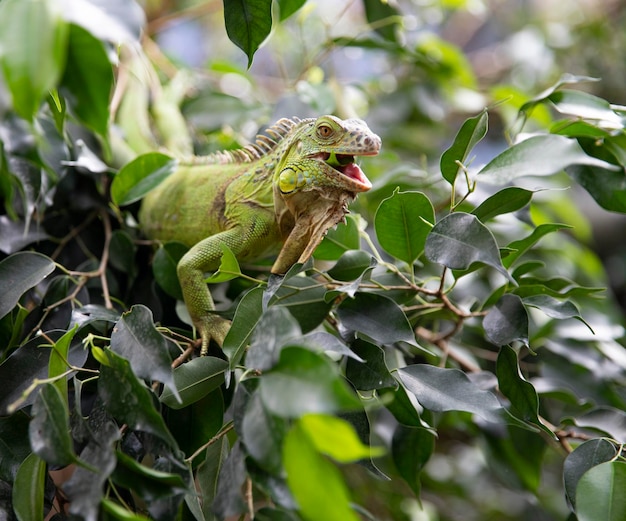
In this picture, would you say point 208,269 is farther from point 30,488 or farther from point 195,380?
point 30,488

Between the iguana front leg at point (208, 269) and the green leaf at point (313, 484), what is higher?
the green leaf at point (313, 484)

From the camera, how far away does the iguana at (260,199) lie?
39.9 inches

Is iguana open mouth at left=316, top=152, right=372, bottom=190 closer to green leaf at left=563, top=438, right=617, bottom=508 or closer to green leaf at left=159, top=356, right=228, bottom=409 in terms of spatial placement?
green leaf at left=159, top=356, right=228, bottom=409

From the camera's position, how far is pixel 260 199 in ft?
3.87

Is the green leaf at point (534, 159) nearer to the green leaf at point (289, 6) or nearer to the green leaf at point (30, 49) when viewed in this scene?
the green leaf at point (289, 6)

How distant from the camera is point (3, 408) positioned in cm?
90

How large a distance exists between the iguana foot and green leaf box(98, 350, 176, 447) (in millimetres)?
261

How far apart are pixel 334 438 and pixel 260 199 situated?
716 millimetres

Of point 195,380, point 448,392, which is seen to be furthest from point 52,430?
point 448,392

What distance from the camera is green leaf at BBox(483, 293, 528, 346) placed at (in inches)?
39.1

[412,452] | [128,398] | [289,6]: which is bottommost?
[412,452]

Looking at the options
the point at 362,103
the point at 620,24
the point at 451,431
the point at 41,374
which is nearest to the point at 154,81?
the point at 362,103

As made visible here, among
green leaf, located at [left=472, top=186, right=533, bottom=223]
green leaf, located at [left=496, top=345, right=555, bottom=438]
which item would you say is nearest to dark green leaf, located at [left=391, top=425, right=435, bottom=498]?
green leaf, located at [left=496, top=345, right=555, bottom=438]

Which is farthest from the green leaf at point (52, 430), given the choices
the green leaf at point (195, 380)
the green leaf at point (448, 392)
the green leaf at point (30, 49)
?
the green leaf at point (448, 392)
